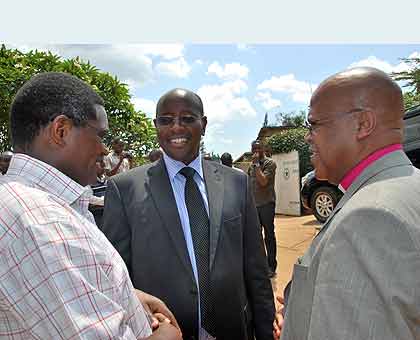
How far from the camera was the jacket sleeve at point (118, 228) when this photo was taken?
84.6 inches

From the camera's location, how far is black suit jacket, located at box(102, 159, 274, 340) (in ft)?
6.66

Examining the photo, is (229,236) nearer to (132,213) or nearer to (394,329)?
(132,213)

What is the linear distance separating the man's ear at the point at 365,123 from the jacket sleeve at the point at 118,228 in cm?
132

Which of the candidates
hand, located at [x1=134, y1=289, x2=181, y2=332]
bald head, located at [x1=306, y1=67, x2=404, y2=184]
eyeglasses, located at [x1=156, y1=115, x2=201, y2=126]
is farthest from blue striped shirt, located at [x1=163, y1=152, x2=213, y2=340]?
bald head, located at [x1=306, y1=67, x2=404, y2=184]

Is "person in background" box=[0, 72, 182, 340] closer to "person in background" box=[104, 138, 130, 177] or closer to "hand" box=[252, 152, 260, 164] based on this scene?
"hand" box=[252, 152, 260, 164]

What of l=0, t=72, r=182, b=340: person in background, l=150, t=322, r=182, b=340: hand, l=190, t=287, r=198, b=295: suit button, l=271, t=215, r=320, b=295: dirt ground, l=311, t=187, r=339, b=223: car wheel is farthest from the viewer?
l=311, t=187, r=339, b=223: car wheel

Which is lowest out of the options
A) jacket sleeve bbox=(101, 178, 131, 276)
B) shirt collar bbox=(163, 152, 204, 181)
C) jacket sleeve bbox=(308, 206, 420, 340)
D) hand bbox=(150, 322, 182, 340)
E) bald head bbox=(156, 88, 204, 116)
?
hand bbox=(150, 322, 182, 340)

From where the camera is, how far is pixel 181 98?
2.33 m

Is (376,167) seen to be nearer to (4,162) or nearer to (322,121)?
(322,121)

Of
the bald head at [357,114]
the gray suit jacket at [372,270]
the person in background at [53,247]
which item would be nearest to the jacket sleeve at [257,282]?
the bald head at [357,114]

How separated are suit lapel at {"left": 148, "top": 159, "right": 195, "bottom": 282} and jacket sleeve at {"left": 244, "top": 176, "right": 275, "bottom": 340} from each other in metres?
0.45

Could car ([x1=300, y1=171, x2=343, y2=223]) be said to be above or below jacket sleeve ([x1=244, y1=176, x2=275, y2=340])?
below

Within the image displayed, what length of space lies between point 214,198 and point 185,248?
342mm

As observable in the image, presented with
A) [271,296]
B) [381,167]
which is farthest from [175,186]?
[381,167]
